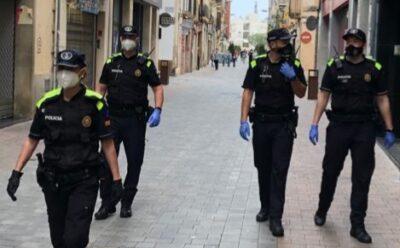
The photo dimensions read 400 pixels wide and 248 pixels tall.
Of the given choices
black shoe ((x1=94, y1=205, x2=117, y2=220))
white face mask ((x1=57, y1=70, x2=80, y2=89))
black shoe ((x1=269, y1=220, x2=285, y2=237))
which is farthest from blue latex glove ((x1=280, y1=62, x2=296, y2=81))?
white face mask ((x1=57, y1=70, x2=80, y2=89))

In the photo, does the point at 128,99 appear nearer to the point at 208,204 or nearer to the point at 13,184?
the point at 208,204

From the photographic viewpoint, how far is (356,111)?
6680mm

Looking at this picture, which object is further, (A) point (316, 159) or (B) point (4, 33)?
(B) point (4, 33)

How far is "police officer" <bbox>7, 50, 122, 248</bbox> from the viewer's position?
4.84 metres

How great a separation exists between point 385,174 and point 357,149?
3863 mm

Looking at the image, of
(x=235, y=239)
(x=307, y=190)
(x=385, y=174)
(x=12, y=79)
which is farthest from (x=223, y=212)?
(x=12, y=79)

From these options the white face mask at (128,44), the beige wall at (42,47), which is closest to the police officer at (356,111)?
the white face mask at (128,44)

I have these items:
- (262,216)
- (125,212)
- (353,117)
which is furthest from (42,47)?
(353,117)

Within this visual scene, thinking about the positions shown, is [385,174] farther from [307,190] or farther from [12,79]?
[12,79]

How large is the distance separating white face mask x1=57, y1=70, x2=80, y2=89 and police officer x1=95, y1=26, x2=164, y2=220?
2333 mm

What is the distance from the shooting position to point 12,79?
1502 cm

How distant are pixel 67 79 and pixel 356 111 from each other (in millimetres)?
3015

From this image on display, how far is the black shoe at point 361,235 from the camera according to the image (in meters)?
6.62

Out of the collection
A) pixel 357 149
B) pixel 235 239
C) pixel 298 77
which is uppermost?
pixel 298 77
